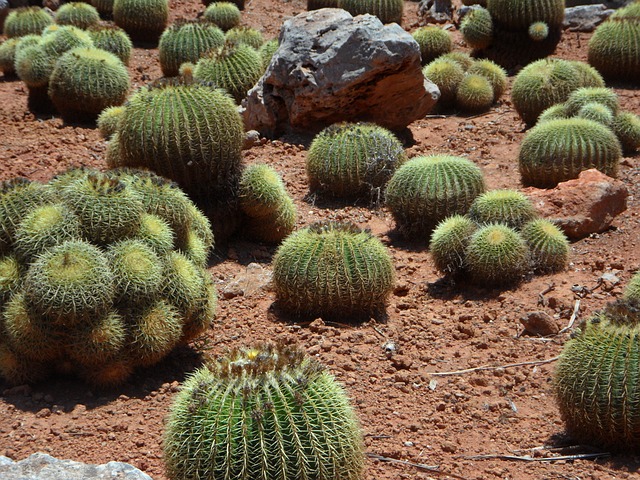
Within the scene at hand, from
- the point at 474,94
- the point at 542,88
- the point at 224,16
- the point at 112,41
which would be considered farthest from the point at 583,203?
the point at 224,16

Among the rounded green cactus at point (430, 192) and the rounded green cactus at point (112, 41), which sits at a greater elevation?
the rounded green cactus at point (112, 41)

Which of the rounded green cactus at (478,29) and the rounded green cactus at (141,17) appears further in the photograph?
Result: the rounded green cactus at (141,17)

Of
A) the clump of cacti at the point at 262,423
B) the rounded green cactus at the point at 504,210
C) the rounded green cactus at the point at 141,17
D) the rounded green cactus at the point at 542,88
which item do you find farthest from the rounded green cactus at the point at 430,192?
the rounded green cactus at the point at 141,17

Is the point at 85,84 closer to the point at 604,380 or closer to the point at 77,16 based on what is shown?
the point at 77,16

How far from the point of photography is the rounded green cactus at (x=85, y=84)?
1078 cm

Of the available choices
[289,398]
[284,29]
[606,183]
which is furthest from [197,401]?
[284,29]

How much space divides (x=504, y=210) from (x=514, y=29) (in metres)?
6.83

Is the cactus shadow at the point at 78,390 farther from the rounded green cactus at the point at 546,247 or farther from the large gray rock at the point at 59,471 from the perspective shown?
the rounded green cactus at the point at 546,247

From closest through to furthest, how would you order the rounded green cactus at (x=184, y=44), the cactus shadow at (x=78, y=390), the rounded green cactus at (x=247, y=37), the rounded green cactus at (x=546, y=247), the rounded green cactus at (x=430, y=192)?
the cactus shadow at (x=78, y=390)
the rounded green cactus at (x=546, y=247)
the rounded green cactus at (x=430, y=192)
the rounded green cactus at (x=184, y=44)
the rounded green cactus at (x=247, y=37)

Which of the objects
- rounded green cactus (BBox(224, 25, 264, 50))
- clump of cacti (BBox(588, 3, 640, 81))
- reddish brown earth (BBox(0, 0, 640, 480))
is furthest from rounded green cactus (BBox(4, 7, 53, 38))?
clump of cacti (BBox(588, 3, 640, 81))

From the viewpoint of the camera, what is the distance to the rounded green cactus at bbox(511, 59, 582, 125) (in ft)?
35.6

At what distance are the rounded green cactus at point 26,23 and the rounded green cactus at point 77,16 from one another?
17 centimetres

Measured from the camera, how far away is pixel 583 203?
320 inches

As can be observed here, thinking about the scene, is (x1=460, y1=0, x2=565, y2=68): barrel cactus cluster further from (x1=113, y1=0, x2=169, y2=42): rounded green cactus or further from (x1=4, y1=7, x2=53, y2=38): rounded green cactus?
(x1=4, y1=7, x2=53, y2=38): rounded green cactus
